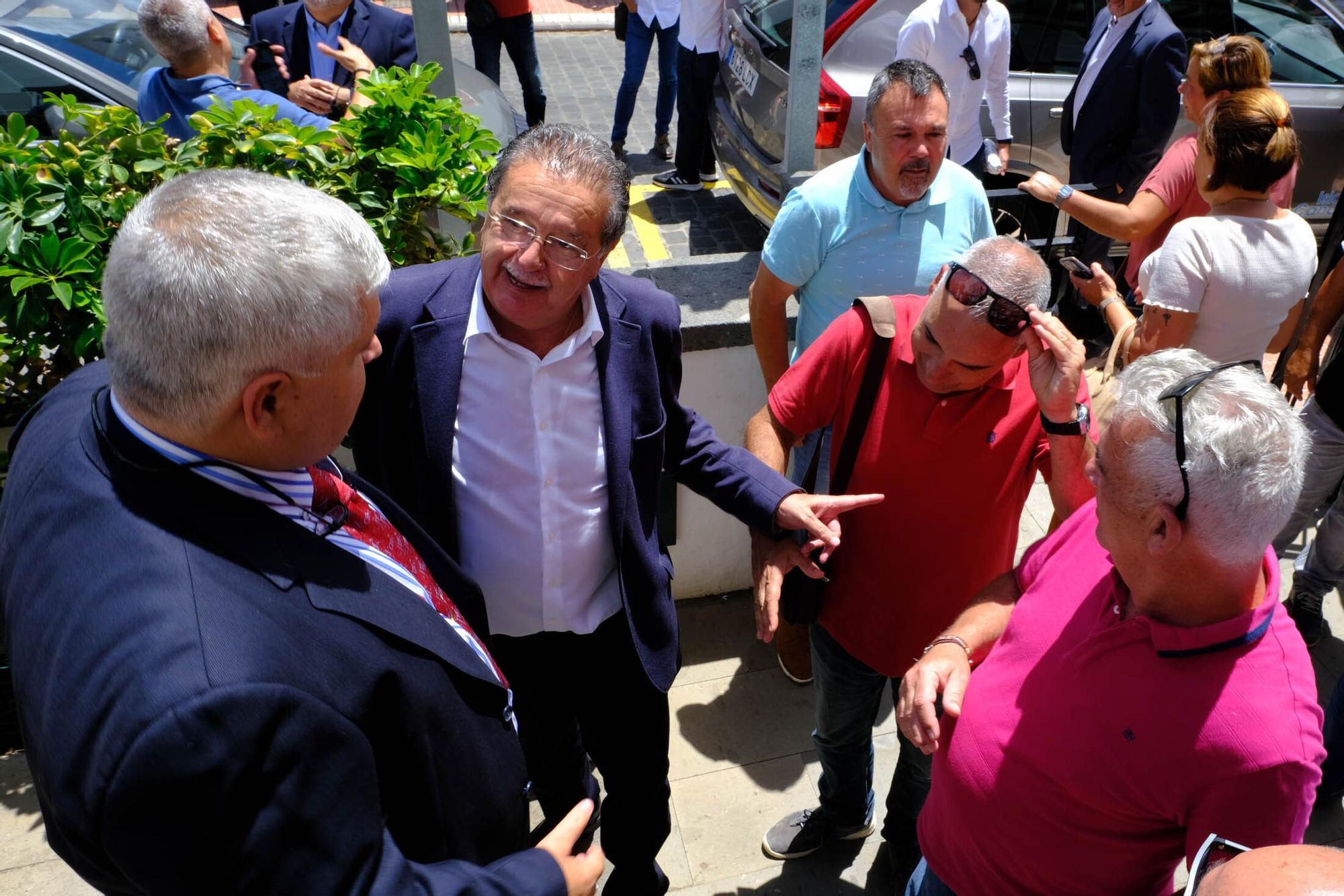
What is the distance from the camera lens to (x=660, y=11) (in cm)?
732

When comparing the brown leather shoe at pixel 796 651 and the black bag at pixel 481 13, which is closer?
the brown leather shoe at pixel 796 651

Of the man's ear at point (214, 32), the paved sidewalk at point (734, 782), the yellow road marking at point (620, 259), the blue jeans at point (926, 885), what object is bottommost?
the paved sidewalk at point (734, 782)

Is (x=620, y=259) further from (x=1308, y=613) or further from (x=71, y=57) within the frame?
(x=1308, y=613)

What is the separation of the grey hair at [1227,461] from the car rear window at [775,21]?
4.32 m

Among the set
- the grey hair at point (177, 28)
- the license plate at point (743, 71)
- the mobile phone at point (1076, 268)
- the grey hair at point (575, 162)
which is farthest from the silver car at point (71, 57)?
the grey hair at point (575, 162)

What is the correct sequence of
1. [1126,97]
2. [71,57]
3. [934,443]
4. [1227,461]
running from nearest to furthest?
[1227,461], [934,443], [1126,97], [71,57]

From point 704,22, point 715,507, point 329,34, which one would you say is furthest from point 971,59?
point 329,34

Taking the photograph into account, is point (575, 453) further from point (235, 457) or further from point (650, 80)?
point (650, 80)

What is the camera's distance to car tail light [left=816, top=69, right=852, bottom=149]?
17.6 ft

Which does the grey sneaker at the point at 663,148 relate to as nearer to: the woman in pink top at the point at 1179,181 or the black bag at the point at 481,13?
the black bag at the point at 481,13

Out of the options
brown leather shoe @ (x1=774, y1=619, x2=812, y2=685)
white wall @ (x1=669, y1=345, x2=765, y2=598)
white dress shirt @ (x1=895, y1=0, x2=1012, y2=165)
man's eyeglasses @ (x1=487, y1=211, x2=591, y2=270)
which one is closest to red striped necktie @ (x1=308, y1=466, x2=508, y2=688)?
man's eyeglasses @ (x1=487, y1=211, x2=591, y2=270)

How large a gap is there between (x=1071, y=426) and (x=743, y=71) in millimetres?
4408

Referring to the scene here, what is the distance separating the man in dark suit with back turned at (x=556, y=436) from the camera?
211 centimetres

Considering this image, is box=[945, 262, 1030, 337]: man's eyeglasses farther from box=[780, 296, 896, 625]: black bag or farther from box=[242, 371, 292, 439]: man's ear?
box=[242, 371, 292, 439]: man's ear
